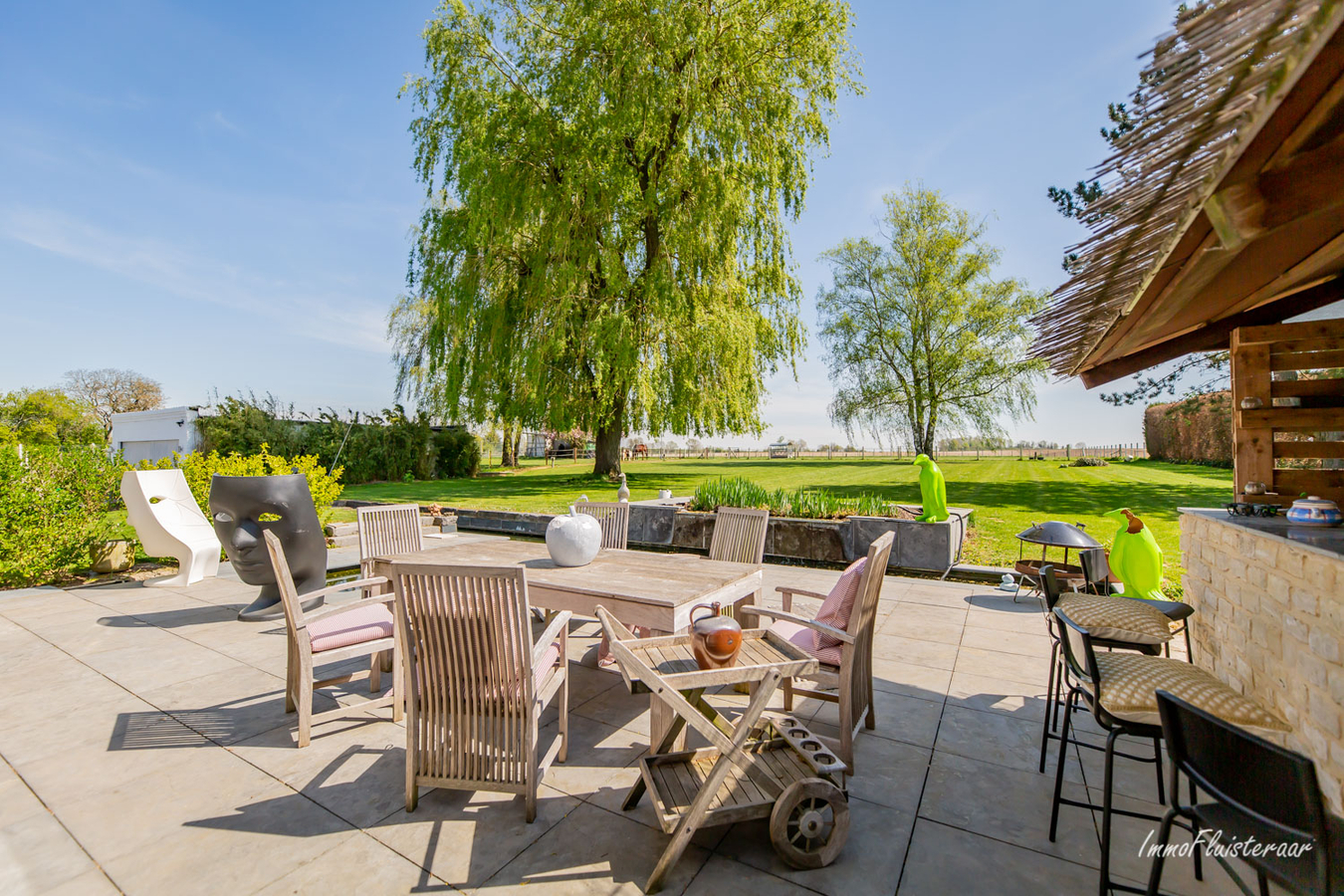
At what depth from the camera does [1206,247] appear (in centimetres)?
177

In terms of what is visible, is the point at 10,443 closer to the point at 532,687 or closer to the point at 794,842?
the point at 532,687

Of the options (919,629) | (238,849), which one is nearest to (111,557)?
(238,849)

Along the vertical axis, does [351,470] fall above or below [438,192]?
below

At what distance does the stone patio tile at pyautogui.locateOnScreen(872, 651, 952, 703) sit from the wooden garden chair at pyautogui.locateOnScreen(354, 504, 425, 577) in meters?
3.60

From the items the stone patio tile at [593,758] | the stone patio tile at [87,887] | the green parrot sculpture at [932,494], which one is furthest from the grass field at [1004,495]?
the stone patio tile at [87,887]

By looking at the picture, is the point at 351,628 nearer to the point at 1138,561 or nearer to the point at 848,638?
the point at 848,638

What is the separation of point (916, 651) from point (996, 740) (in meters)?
1.29

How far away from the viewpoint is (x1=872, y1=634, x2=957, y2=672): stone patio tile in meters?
3.88

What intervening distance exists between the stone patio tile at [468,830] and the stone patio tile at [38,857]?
37.7 inches

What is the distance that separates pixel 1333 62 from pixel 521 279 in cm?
1410

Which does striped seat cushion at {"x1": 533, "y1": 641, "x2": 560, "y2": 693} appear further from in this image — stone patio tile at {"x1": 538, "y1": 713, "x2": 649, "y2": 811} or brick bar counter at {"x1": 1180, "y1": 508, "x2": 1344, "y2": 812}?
brick bar counter at {"x1": 1180, "y1": 508, "x2": 1344, "y2": 812}

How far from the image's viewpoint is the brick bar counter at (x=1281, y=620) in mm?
1943

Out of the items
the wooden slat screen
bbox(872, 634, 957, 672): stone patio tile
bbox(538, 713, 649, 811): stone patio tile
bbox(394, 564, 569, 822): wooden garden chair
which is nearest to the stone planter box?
bbox(872, 634, 957, 672): stone patio tile

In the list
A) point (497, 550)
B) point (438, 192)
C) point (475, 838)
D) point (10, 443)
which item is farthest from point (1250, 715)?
point (438, 192)
